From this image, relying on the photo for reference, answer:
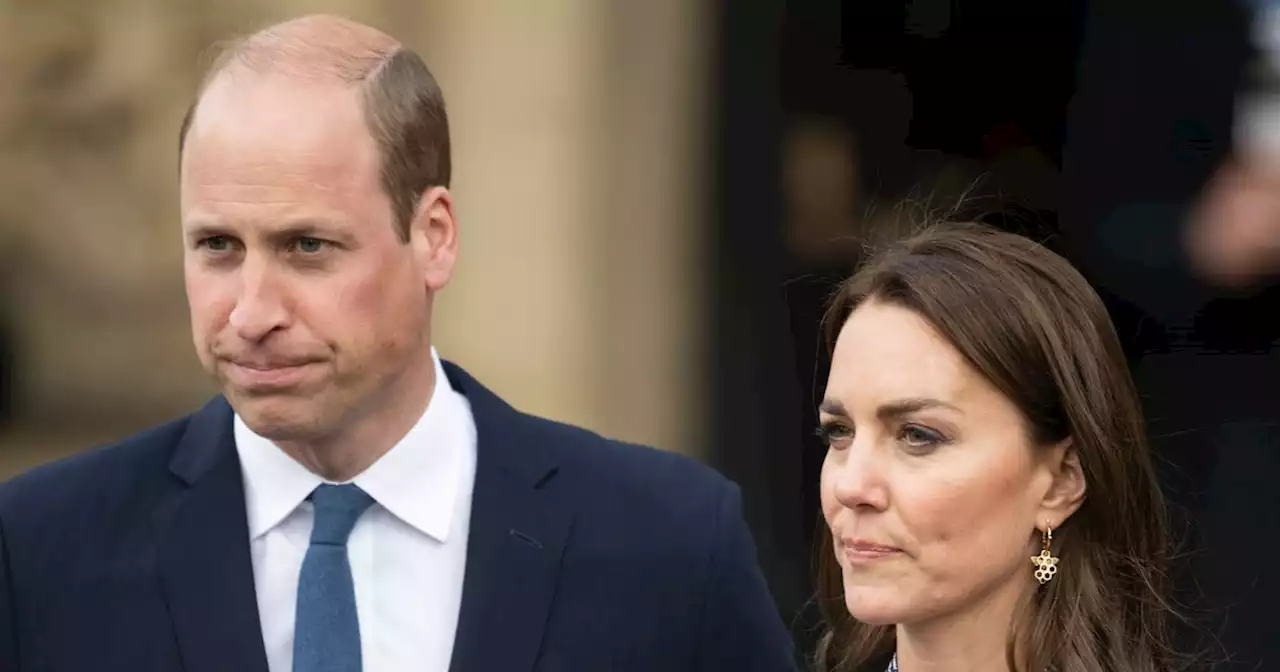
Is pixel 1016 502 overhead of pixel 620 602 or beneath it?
overhead

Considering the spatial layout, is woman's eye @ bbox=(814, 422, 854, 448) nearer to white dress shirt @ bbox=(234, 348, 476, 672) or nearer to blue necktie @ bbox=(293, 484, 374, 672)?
white dress shirt @ bbox=(234, 348, 476, 672)

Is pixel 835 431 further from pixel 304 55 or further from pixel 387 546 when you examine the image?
pixel 304 55

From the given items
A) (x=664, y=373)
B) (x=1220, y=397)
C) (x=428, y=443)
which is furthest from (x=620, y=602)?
(x=664, y=373)

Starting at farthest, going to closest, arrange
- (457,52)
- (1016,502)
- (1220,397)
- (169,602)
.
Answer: (457,52) → (1220,397) → (169,602) → (1016,502)

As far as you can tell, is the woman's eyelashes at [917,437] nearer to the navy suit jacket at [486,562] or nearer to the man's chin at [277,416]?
the navy suit jacket at [486,562]

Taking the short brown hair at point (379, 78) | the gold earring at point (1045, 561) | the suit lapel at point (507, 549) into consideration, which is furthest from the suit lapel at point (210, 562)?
the gold earring at point (1045, 561)

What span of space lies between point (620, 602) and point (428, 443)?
43 centimetres

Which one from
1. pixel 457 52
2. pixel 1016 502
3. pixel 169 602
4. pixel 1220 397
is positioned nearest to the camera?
pixel 1016 502

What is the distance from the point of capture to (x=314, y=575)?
330cm

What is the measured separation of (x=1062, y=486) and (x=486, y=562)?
38.2 inches

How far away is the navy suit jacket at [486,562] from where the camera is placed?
3.30 m

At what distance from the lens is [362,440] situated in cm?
344

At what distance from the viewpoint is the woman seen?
3064mm

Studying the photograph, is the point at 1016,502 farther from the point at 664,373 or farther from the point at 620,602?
the point at 664,373
